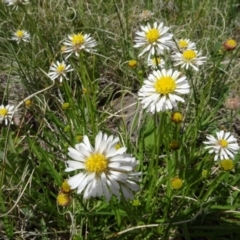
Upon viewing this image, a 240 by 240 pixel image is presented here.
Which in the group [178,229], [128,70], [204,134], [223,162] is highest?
[128,70]

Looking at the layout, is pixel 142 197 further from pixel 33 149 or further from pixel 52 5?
pixel 52 5

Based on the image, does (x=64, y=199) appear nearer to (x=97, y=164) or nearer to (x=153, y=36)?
(x=97, y=164)

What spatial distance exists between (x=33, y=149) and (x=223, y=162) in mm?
668

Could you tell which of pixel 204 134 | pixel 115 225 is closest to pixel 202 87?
pixel 204 134

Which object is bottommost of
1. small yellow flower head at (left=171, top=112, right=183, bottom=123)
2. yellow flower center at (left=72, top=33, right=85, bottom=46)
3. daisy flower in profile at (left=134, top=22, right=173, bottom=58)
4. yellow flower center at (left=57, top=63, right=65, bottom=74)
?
small yellow flower head at (left=171, top=112, right=183, bottom=123)

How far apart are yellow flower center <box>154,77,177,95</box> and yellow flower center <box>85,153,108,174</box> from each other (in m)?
0.28

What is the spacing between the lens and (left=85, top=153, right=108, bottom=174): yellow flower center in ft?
2.91

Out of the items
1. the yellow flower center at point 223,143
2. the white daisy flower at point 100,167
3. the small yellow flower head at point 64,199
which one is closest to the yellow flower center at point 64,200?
the small yellow flower head at point 64,199

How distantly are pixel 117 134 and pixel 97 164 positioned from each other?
2.72 feet

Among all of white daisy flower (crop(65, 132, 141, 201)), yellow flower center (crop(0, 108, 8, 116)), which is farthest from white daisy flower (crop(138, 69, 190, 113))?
yellow flower center (crop(0, 108, 8, 116))

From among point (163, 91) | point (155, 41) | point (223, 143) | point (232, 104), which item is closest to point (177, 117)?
point (163, 91)

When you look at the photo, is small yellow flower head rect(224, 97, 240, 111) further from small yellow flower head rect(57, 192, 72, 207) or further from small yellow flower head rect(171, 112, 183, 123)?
small yellow flower head rect(57, 192, 72, 207)

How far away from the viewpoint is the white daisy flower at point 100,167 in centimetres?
88

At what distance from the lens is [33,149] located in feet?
4.71
